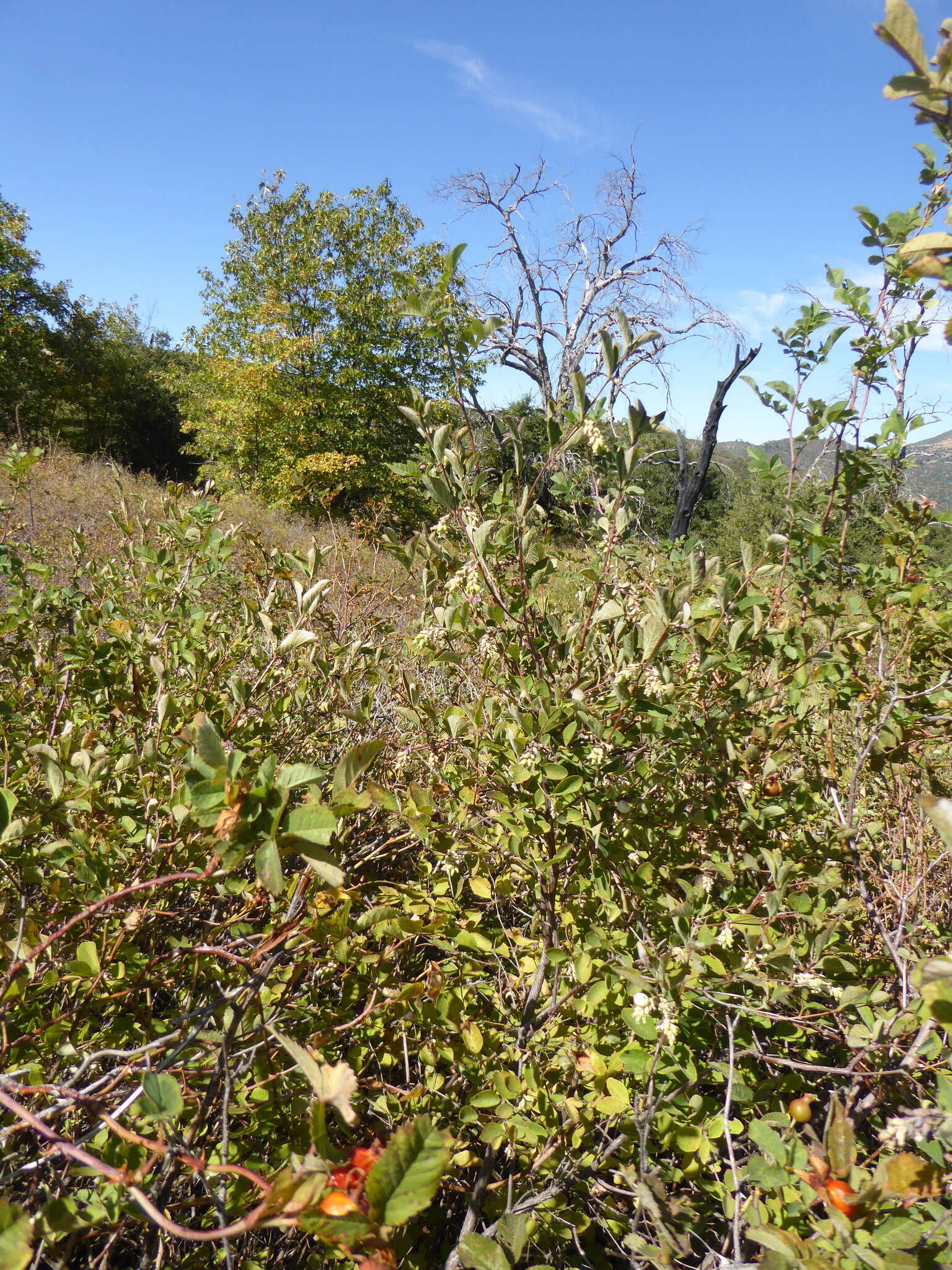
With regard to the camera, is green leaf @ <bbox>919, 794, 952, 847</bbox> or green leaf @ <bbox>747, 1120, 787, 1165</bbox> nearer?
green leaf @ <bbox>919, 794, 952, 847</bbox>

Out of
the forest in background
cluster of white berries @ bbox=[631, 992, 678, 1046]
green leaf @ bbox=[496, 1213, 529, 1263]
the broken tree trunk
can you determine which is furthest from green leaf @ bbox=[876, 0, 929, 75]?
the broken tree trunk

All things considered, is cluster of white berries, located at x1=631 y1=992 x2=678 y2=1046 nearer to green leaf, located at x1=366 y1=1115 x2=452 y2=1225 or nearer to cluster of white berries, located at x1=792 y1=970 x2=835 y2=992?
cluster of white berries, located at x1=792 y1=970 x2=835 y2=992

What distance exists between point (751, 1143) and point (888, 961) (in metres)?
0.55

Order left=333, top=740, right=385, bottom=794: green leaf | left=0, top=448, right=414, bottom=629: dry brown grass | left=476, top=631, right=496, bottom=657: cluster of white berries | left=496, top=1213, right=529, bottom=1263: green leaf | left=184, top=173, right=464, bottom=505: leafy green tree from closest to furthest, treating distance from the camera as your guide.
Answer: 1. left=333, top=740, right=385, bottom=794: green leaf
2. left=496, top=1213, right=529, bottom=1263: green leaf
3. left=476, top=631, right=496, bottom=657: cluster of white berries
4. left=0, top=448, right=414, bottom=629: dry brown grass
5. left=184, top=173, right=464, bottom=505: leafy green tree

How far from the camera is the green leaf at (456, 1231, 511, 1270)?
0.90 meters

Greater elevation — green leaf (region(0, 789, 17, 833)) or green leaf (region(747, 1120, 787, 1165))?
green leaf (region(0, 789, 17, 833))

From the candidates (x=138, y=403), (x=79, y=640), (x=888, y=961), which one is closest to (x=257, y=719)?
(x=79, y=640)

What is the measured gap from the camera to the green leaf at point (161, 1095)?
2.48 ft

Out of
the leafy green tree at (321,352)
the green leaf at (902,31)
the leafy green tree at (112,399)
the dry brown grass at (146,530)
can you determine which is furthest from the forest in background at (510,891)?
the leafy green tree at (112,399)

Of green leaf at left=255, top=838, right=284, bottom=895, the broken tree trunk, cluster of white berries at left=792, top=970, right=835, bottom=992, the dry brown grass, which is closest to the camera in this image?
green leaf at left=255, top=838, right=284, bottom=895

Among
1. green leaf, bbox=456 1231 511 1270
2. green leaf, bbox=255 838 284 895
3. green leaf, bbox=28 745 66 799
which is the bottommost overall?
green leaf, bbox=456 1231 511 1270

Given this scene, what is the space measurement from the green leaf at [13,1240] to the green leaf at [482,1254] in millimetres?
596

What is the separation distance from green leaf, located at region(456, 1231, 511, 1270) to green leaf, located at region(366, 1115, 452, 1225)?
0.45 m

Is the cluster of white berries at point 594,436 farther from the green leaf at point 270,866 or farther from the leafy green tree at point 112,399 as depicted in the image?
the leafy green tree at point 112,399
